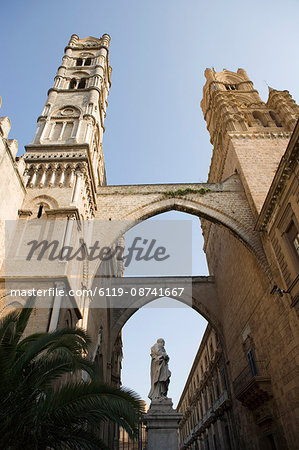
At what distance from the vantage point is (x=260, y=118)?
1919 cm

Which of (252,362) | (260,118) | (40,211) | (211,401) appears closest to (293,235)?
(252,362)

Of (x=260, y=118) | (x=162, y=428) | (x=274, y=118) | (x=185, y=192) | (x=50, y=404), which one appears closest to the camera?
(x=50, y=404)

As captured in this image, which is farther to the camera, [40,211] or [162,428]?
[40,211]

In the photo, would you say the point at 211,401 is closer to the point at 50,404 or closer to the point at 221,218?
the point at 221,218

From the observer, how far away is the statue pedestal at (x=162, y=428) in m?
7.62

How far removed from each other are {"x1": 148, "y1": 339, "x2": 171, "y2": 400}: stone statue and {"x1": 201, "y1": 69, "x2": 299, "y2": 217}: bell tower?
21.3 ft

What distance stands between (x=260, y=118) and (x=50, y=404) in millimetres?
18810

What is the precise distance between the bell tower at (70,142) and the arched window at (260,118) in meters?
8.90

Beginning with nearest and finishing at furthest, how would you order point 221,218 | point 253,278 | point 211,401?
1. point 253,278
2. point 221,218
3. point 211,401

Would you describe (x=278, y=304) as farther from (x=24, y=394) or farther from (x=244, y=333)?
(x=24, y=394)

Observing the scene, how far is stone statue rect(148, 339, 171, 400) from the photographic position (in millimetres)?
9203

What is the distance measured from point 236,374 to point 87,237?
9.94 m

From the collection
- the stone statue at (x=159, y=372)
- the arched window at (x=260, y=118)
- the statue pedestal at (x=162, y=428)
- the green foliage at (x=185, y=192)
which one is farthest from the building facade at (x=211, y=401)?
the arched window at (x=260, y=118)

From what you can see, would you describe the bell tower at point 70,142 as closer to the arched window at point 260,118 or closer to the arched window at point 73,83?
the arched window at point 73,83
